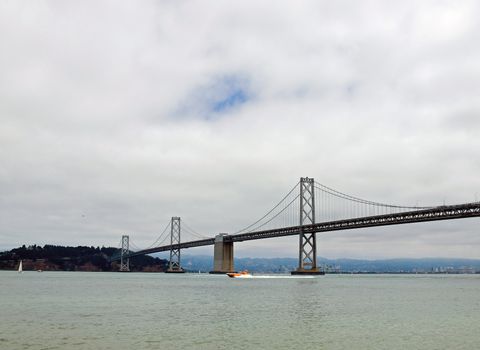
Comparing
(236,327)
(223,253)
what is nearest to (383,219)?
(223,253)

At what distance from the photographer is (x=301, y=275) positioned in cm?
9900

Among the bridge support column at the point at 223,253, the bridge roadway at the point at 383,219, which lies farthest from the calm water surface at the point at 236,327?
the bridge support column at the point at 223,253

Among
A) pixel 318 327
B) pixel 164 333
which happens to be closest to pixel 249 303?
pixel 318 327

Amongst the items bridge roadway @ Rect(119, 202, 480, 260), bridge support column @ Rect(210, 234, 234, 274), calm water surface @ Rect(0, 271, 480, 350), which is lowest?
calm water surface @ Rect(0, 271, 480, 350)

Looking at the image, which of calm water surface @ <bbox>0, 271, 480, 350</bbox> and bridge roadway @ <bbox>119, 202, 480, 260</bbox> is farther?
bridge roadway @ <bbox>119, 202, 480, 260</bbox>

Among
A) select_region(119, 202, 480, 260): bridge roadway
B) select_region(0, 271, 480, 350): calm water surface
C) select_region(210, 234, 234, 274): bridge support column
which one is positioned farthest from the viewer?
select_region(210, 234, 234, 274): bridge support column

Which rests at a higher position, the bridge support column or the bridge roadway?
the bridge roadway

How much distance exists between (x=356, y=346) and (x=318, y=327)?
486 centimetres

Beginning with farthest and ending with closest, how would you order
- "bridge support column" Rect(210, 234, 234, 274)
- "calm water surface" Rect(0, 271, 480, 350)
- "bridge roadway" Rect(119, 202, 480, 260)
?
"bridge support column" Rect(210, 234, 234, 274) → "bridge roadway" Rect(119, 202, 480, 260) → "calm water surface" Rect(0, 271, 480, 350)

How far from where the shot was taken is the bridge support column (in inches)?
4621

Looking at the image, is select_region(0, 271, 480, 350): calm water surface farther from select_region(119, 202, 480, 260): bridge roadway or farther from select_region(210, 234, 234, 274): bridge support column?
select_region(210, 234, 234, 274): bridge support column

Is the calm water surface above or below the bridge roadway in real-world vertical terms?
below

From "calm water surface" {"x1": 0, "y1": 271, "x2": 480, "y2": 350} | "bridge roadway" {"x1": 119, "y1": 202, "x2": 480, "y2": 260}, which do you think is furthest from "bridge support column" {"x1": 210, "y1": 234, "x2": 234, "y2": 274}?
"calm water surface" {"x1": 0, "y1": 271, "x2": 480, "y2": 350}

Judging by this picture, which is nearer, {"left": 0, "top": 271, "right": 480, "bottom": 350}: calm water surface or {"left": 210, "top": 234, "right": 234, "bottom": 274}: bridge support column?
{"left": 0, "top": 271, "right": 480, "bottom": 350}: calm water surface
